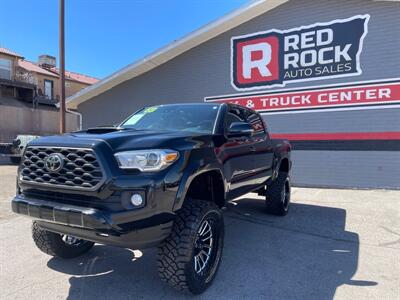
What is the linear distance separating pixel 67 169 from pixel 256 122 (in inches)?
145

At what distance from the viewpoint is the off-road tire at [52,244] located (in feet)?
13.4

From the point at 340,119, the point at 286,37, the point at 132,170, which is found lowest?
the point at 132,170

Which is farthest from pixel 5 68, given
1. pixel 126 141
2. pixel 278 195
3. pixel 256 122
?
pixel 126 141

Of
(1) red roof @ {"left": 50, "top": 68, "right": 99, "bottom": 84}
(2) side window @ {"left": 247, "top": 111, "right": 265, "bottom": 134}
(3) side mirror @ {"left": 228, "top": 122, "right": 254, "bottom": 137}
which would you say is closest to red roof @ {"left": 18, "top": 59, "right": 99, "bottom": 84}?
(1) red roof @ {"left": 50, "top": 68, "right": 99, "bottom": 84}

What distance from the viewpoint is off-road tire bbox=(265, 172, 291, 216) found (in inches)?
258

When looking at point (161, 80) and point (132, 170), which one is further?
point (161, 80)

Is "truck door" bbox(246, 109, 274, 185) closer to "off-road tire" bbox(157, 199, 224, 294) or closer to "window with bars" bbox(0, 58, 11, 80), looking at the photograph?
"off-road tire" bbox(157, 199, 224, 294)

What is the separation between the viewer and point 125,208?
2.99 meters

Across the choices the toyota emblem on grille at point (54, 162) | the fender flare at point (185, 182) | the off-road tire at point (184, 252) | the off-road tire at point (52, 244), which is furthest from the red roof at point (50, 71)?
the off-road tire at point (184, 252)

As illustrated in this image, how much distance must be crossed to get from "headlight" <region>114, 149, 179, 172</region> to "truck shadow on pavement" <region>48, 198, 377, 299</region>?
4.19 feet

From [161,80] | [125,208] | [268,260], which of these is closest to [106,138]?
[125,208]

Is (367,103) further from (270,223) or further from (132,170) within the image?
(132,170)

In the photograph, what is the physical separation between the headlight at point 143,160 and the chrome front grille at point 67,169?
208 millimetres

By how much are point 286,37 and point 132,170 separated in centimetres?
996
